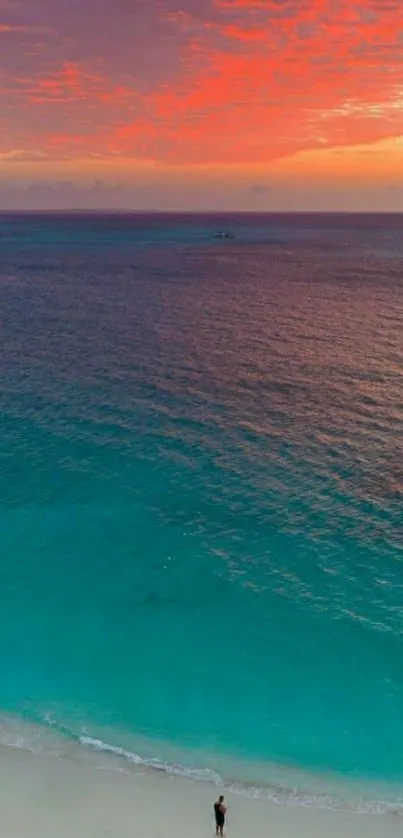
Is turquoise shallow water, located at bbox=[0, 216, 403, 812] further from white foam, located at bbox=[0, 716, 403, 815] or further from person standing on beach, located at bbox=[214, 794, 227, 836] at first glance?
person standing on beach, located at bbox=[214, 794, 227, 836]

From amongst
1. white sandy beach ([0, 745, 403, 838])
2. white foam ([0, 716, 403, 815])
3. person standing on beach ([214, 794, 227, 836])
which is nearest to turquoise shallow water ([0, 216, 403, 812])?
white foam ([0, 716, 403, 815])

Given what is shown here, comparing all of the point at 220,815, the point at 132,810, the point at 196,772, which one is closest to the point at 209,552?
the point at 196,772

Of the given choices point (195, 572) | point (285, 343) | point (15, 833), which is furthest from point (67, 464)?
point (285, 343)

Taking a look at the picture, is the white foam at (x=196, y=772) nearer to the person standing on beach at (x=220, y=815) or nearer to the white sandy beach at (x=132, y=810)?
the white sandy beach at (x=132, y=810)

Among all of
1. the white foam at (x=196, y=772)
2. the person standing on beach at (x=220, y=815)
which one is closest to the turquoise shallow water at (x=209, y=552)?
the white foam at (x=196, y=772)

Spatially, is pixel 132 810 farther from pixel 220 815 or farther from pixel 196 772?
pixel 220 815

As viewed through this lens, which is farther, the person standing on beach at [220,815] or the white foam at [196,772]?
the white foam at [196,772]
